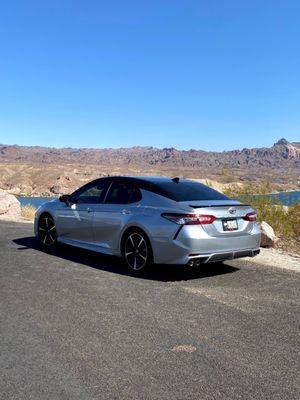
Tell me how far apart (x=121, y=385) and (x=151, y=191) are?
4.26m

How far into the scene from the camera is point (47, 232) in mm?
9469

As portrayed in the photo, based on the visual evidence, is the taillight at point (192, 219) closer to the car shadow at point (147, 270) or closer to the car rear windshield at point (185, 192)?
the car rear windshield at point (185, 192)

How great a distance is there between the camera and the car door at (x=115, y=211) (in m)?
7.67

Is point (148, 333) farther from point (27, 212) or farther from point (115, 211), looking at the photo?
point (27, 212)

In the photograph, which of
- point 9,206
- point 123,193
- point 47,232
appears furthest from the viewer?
point 9,206

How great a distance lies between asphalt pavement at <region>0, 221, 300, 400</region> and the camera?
3.62 meters

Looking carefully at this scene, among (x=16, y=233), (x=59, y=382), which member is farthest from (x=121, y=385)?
(x=16, y=233)

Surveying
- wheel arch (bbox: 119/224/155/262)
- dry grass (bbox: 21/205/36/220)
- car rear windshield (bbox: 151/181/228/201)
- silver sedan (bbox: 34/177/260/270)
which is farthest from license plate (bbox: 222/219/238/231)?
dry grass (bbox: 21/205/36/220)

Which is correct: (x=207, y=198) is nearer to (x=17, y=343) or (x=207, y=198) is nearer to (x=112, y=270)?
(x=112, y=270)

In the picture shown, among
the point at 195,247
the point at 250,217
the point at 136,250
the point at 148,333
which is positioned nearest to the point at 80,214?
the point at 136,250

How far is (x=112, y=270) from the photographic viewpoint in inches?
300

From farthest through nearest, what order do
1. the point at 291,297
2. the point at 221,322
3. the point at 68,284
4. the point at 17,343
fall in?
the point at 68,284 → the point at 291,297 → the point at 221,322 → the point at 17,343

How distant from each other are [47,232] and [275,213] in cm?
679

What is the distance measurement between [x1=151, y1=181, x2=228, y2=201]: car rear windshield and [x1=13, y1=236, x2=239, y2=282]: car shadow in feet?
3.45
